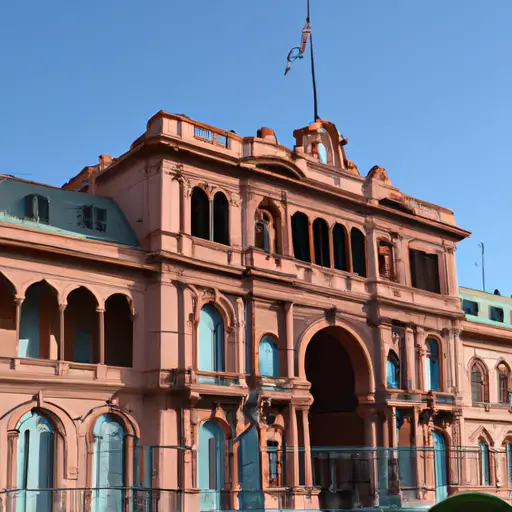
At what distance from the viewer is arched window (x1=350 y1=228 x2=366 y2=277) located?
35719 mm

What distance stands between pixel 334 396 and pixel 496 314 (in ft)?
53.5

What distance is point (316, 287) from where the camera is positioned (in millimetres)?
33125

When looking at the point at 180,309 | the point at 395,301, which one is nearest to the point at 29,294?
the point at 180,309

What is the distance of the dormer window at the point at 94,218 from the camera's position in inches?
1188

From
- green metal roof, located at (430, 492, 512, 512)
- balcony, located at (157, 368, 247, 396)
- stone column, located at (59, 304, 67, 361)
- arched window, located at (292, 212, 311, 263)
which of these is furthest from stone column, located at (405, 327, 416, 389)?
green metal roof, located at (430, 492, 512, 512)

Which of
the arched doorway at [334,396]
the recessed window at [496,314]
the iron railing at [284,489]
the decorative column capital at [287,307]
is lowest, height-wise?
the iron railing at [284,489]

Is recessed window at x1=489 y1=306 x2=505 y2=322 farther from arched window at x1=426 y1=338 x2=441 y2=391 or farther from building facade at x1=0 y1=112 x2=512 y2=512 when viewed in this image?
arched window at x1=426 y1=338 x2=441 y2=391

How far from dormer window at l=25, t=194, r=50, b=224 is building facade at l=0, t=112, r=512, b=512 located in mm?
72

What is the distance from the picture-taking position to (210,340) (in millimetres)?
30094

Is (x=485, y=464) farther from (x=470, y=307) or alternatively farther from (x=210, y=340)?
(x=210, y=340)

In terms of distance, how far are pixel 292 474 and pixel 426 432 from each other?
25.9 feet

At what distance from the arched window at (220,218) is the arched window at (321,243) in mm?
4361

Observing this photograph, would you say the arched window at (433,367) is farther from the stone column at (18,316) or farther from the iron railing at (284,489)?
the stone column at (18,316)

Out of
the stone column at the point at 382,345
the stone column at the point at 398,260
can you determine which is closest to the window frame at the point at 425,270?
the stone column at the point at 398,260
